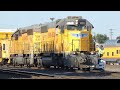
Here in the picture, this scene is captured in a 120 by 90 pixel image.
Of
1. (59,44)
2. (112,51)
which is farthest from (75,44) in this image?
(112,51)

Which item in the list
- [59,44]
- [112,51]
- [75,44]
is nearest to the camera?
[75,44]

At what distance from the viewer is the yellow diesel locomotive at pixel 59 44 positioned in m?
20.6

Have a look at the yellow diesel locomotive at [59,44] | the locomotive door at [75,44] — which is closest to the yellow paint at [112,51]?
the yellow diesel locomotive at [59,44]

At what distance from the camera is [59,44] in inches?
882

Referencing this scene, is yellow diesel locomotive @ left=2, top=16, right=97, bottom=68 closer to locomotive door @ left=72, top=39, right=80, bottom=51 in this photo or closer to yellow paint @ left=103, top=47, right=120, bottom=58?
locomotive door @ left=72, top=39, right=80, bottom=51

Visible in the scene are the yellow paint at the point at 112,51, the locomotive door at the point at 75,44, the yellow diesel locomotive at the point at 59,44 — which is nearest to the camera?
the yellow diesel locomotive at the point at 59,44

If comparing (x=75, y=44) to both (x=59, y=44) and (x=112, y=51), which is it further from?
(x=112, y=51)

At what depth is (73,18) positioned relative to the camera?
21234 millimetres

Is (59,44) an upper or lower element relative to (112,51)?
lower

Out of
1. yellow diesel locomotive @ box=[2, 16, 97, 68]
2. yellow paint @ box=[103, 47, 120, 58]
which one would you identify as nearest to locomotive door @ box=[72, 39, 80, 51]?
yellow diesel locomotive @ box=[2, 16, 97, 68]

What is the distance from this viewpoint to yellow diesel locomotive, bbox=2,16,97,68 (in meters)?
20.6

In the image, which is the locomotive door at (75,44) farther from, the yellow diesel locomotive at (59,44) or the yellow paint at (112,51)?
the yellow paint at (112,51)
